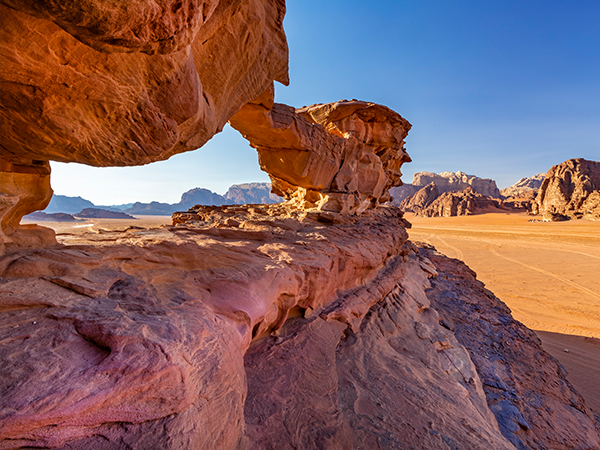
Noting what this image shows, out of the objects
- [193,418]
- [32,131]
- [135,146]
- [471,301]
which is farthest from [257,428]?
[471,301]

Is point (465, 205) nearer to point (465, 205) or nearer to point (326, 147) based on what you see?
point (465, 205)

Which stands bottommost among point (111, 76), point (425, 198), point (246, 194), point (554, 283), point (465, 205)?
point (554, 283)

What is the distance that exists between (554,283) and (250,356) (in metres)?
19.9

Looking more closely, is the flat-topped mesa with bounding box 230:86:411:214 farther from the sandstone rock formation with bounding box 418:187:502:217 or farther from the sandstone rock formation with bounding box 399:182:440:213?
the sandstone rock formation with bounding box 399:182:440:213

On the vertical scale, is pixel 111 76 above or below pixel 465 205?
above

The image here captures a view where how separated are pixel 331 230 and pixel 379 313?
7.51 feet

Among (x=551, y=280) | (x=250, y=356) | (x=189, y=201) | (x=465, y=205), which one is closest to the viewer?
(x=250, y=356)

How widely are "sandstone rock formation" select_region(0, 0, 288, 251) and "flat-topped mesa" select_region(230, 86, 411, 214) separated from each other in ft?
7.80

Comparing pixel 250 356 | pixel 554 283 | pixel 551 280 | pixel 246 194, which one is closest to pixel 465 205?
pixel 551 280

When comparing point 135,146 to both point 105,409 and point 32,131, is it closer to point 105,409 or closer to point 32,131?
point 32,131

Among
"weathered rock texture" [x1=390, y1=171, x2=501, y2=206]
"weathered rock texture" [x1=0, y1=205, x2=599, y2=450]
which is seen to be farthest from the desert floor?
"weathered rock texture" [x1=390, y1=171, x2=501, y2=206]

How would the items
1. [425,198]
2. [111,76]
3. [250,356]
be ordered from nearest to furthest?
[111,76] → [250,356] → [425,198]

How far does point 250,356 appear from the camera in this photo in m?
3.57

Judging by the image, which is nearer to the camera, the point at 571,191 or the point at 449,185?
the point at 571,191
